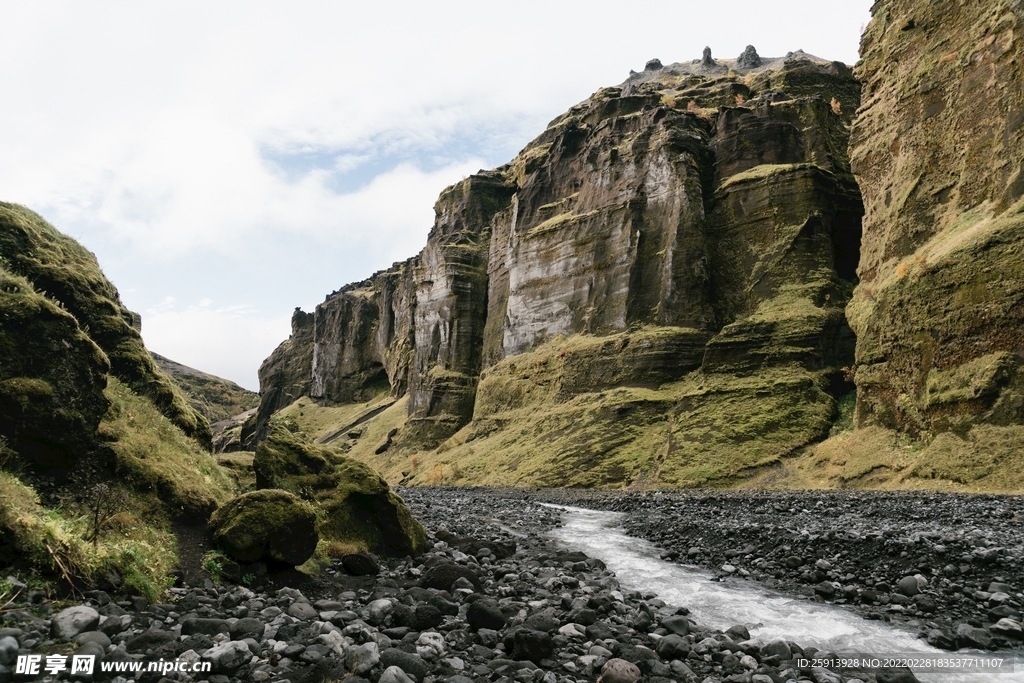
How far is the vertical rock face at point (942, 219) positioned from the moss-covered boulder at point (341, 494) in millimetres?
24652

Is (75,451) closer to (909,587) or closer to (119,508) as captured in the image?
(119,508)

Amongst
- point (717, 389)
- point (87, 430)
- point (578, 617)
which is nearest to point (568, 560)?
point (578, 617)

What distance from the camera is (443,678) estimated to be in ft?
21.4

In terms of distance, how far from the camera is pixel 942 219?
31312 millimetres

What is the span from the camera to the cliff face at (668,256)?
45656mm

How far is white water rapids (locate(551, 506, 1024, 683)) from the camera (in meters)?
8.83

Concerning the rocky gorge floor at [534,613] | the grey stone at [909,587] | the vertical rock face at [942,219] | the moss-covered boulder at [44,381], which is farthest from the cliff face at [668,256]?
the moss-covered boulder at [44,381]

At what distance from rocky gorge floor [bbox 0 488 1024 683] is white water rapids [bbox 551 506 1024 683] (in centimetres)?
47

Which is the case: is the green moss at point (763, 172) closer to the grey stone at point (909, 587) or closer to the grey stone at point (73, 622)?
the grey stone at point (909, 587)

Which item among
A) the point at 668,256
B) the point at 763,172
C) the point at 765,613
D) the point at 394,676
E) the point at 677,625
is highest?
the point at 763,172

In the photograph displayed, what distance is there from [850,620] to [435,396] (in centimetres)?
6581

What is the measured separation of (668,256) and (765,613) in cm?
4378

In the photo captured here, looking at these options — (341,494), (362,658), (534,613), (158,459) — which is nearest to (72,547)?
(158,459)

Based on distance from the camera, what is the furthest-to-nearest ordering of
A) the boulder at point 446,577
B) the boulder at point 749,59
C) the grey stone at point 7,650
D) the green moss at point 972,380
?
the boulder at point 749,59 → the green moss at point 972,380 → the boulder at point 446,577 → the grey stone at point 7,650
